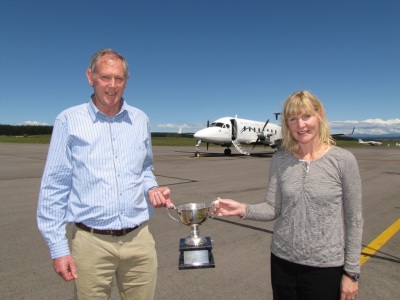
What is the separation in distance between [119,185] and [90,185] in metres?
0.20

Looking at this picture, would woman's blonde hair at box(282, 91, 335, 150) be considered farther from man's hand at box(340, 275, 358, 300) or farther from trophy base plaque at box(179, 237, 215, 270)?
trophy base plaque at box(179, 237, 215, 270)

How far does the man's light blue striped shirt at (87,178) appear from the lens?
2.23 meters

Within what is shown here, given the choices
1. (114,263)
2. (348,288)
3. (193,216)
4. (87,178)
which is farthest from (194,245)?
(348,288)

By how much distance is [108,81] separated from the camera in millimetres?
2342

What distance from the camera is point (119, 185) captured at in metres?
2.36

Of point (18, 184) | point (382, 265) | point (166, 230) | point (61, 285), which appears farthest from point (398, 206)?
point (18, 184)

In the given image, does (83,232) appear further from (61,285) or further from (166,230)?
(166,230)

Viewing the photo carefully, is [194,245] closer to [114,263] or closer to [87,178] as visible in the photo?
[114,263]

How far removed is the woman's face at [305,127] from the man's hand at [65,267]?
72.2 inches

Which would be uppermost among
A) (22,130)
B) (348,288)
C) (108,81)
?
(108,81)

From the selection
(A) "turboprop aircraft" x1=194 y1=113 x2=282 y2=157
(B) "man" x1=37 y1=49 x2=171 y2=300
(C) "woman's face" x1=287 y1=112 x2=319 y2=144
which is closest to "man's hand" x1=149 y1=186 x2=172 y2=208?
(B) "man" x1=37 y1=49 x2=171 y2=300

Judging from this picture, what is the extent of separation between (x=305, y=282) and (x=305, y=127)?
1.08 m

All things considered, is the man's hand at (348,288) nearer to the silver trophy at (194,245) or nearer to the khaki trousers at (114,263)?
the silver trophy at (194,245)

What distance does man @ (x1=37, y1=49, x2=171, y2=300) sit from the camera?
7.35 feet
